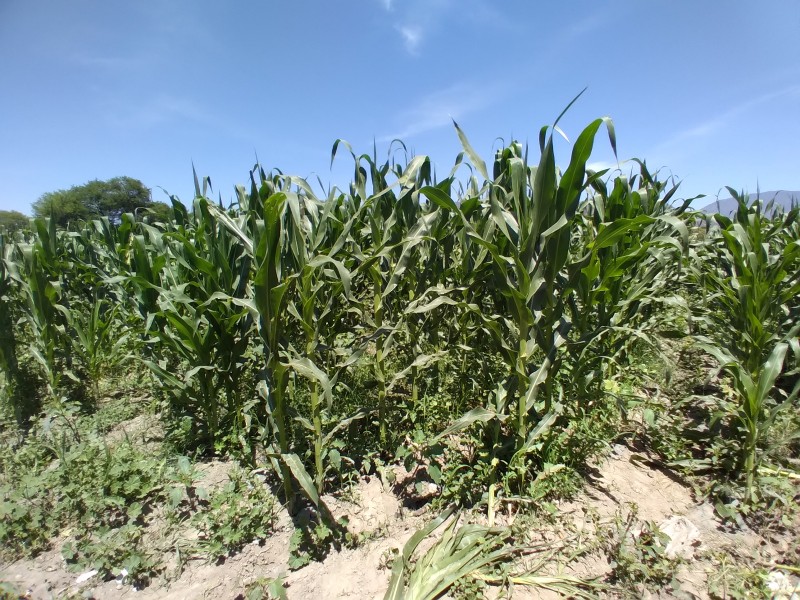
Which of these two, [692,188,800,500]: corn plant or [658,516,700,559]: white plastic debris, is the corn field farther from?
[658,516,700,559]: white plastic debris

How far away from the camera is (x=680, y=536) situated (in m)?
2.16

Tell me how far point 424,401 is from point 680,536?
1.50 metres

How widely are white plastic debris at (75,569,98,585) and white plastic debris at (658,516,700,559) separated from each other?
273 cm

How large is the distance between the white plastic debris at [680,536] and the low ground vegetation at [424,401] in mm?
83

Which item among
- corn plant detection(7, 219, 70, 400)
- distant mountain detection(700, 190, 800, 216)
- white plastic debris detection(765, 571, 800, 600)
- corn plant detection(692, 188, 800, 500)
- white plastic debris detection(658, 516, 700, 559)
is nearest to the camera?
white plastic debris detection(765, 571, 800, 600)

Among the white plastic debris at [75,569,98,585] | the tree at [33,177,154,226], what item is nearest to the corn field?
the white plastic debris at [75,569,98,585]

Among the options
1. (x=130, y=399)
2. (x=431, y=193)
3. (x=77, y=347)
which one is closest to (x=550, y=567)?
(x=431, y=193)

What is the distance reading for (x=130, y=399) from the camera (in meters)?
3.80

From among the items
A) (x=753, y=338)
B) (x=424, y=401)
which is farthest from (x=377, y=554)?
(x=753, y=338)

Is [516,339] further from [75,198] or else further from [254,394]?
[75,198]

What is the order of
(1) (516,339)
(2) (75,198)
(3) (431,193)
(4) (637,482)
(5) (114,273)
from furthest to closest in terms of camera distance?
1. (2) (75,198)
2. (5) (114,273)
3. (4) (637,482)
4. (1) (516,339)
5. (3) (431,193)

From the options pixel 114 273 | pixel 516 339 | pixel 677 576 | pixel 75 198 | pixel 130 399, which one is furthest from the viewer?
pixel 75 198

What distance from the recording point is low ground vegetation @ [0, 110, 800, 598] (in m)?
2.01

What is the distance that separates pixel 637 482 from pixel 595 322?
1.00 metres
